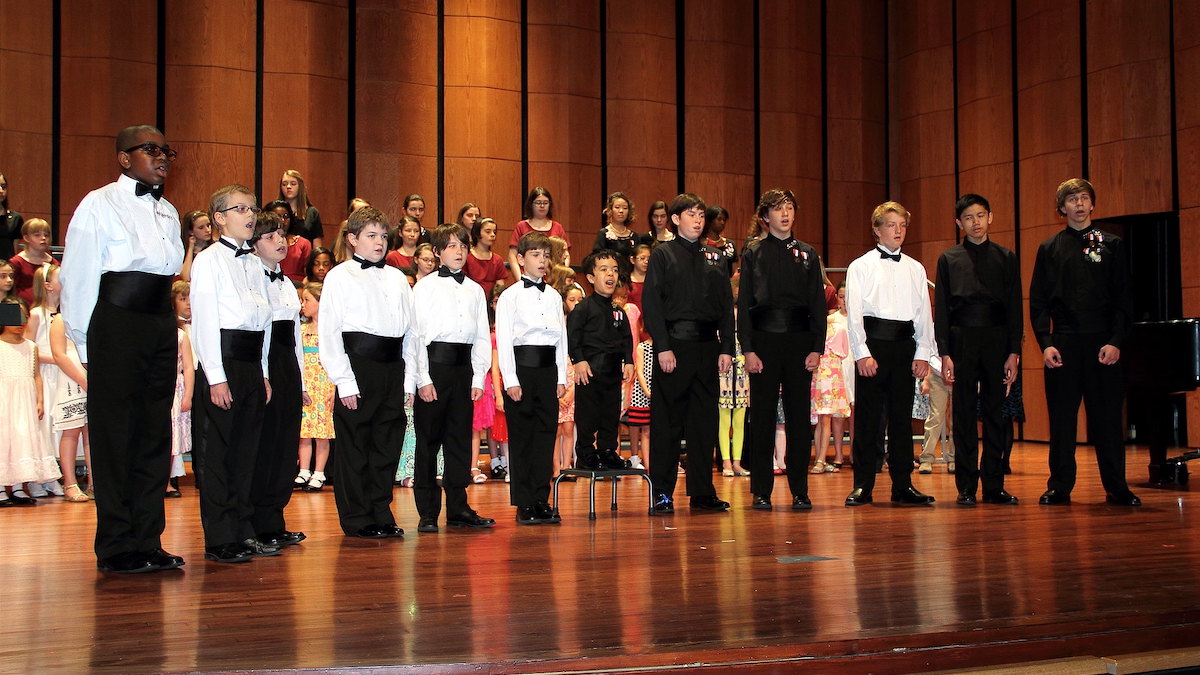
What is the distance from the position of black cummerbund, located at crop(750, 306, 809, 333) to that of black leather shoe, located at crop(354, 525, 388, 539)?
79.1 inches

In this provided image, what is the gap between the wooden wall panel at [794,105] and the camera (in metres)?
11.0

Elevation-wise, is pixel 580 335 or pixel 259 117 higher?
pixel 259 117

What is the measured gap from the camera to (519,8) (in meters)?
10.1

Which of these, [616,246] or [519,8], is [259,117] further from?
[616,246]

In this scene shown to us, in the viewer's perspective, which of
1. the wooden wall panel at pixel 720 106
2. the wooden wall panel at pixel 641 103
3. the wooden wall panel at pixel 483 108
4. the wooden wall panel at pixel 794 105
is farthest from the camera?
the wooden wall panel at pixel 794 105

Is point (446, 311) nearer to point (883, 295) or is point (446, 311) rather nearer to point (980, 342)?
point (883, 295)

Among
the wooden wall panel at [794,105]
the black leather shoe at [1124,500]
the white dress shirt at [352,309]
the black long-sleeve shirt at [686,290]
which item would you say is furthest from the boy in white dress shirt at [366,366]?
the wooden wall panel at [794,105]

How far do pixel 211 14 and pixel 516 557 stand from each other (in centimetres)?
700

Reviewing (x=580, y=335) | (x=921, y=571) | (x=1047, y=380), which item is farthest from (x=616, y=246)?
(x=921, y=571)

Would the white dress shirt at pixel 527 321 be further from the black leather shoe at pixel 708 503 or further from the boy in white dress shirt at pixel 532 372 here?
the black leather shoe at pixel 708 503

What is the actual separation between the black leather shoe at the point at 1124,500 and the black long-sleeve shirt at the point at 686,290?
1.91m

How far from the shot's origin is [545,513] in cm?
477

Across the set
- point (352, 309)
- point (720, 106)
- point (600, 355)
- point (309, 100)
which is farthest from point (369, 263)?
point (720, 106)

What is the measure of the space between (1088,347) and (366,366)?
11.0 feet
